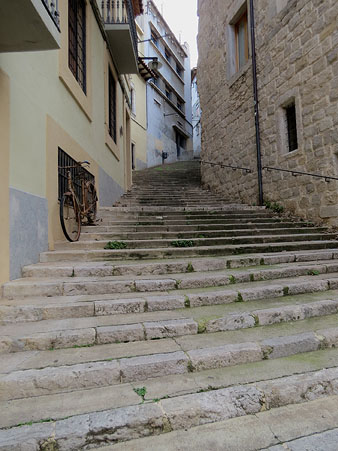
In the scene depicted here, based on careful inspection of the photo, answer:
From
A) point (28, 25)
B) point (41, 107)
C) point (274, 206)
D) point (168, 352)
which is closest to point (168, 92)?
point (274, 206)

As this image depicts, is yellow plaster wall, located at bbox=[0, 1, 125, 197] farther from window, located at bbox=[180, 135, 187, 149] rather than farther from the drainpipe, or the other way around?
window, located at bbox=[180, 135, 187, 149]

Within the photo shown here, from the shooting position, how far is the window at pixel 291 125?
7330 millimetres

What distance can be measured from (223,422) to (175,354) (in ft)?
1.95

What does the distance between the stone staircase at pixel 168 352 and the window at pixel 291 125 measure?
3889mm

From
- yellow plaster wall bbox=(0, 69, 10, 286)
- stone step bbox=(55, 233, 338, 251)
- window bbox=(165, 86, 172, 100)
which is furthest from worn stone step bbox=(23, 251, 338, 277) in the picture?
window bbox=(165, 86, 172, 100)

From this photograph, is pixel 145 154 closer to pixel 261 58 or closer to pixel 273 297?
pixel 261 58

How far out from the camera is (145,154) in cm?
2041

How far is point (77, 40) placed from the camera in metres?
6.22

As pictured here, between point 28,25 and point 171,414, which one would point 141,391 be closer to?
point 171,414

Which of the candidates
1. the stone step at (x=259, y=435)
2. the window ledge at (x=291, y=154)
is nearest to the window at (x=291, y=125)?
the window ledge at (x=291, y=154)

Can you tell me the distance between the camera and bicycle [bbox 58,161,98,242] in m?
4.67

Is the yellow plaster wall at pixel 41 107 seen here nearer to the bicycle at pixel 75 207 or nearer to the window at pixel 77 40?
the window at pixel 77 40

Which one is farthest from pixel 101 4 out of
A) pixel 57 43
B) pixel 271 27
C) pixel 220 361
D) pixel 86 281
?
pixel 220 361

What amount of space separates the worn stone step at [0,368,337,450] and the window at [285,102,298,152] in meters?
6.41
